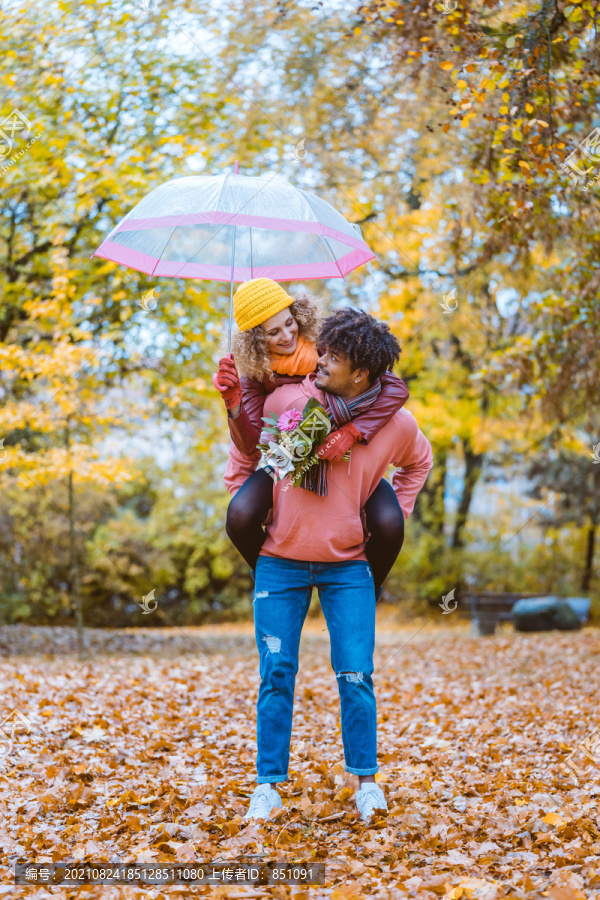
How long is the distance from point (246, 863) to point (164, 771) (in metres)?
1.13

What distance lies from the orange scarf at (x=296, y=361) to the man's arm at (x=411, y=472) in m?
0.45

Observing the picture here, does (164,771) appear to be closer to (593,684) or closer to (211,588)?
(593,684)

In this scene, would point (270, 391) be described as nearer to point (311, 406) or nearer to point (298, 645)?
point (311, 406)

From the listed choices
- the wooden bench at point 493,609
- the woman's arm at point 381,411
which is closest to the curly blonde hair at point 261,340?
the woman's arm at point 381,411

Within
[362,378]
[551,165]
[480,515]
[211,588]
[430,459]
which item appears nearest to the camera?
[362,378]

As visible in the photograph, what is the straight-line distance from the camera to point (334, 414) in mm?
2549

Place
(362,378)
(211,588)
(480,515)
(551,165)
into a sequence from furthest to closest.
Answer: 1. (480,515)
2. (211,588)
3. (551,165)
4. (362,378)

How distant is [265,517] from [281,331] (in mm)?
625

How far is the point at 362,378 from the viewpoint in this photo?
259 cm

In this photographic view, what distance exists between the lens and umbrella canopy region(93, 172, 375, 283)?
9.37 ft

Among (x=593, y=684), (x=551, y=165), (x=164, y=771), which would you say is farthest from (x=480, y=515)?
(x=164, y=771)

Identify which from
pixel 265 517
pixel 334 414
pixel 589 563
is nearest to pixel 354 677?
pixel 265 517

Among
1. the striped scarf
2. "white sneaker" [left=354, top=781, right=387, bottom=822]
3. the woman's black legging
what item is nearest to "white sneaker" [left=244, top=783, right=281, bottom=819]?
"white sneaker" [left=354, top=781, right=387, bottom=822]

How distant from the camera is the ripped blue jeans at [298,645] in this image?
8.61 ft
